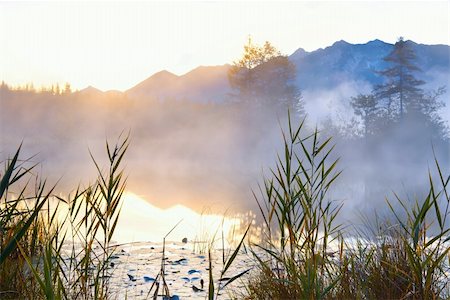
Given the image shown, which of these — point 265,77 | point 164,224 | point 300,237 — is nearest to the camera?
point 300,237

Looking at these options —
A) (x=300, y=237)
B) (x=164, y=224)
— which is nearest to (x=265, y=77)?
(x=164, y=224)

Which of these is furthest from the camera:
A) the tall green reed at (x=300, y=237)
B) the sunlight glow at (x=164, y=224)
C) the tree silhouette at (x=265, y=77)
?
the tree silhouette at (x=265, y=77)

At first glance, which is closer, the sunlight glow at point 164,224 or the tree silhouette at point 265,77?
the sunlight glow at point 164,224

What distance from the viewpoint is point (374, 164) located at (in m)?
32.8

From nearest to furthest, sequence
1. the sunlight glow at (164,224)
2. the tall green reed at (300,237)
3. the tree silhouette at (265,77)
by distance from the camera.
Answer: the tall green reed at (300,237)
the sunlight glow at (164,224)
the tree silhouette at (265,77)

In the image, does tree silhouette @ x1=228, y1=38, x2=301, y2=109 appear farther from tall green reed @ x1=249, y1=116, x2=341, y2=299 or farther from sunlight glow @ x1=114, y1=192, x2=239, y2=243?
tall green reed @ x1=249, y1=116, x2=341, y2=299

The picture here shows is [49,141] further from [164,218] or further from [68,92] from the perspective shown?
[164,218]

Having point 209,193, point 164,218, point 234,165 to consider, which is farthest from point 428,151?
point 164,218

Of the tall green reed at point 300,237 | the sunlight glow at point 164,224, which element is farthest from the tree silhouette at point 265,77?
the tall green reed at point 300,237

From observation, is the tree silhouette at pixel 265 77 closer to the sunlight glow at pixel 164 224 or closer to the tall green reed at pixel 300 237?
the sunlight glow at pixel 164 224

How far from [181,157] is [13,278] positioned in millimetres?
35738

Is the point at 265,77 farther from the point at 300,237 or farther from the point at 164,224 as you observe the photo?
the point at 300,237

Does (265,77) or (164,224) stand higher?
(265,77)

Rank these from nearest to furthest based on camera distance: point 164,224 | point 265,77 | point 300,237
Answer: point 300,237 < point 164,224 < point 265,77
